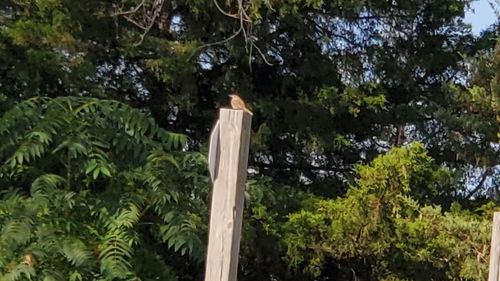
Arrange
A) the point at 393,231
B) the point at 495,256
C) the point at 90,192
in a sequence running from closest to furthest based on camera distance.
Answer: the point at 495,256 < the point at 90,192 < the point at 393,231

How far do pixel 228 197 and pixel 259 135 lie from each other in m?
4.96

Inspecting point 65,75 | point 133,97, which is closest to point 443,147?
point 133,97

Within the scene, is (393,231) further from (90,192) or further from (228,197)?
(228,197)

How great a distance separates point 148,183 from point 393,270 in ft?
7.77

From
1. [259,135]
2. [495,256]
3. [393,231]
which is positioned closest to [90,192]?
[393,231]

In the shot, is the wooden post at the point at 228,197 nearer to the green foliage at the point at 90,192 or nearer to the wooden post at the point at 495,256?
the wooden post at the point at 495,256

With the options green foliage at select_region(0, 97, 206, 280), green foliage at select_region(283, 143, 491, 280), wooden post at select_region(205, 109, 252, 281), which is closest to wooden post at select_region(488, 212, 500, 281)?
wooden post at select_region(205, 109, 252, 281)

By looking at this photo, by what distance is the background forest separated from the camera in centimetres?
458

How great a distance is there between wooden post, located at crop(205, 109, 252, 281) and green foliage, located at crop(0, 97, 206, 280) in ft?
5.98

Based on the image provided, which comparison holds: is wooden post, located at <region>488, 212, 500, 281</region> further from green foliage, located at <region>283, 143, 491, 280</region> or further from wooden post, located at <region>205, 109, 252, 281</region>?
green foliage, located at <region>283, 143, 491, 280</region>

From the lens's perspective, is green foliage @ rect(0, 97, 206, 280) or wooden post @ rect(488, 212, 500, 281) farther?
green foliage @ rect(0, 97, 206, 280)

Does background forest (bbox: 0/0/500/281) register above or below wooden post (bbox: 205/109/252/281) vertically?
above

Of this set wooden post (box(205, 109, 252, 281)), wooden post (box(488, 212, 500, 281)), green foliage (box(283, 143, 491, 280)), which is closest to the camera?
wooden post (box(205, 109, 252, 281))

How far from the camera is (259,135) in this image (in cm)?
739
